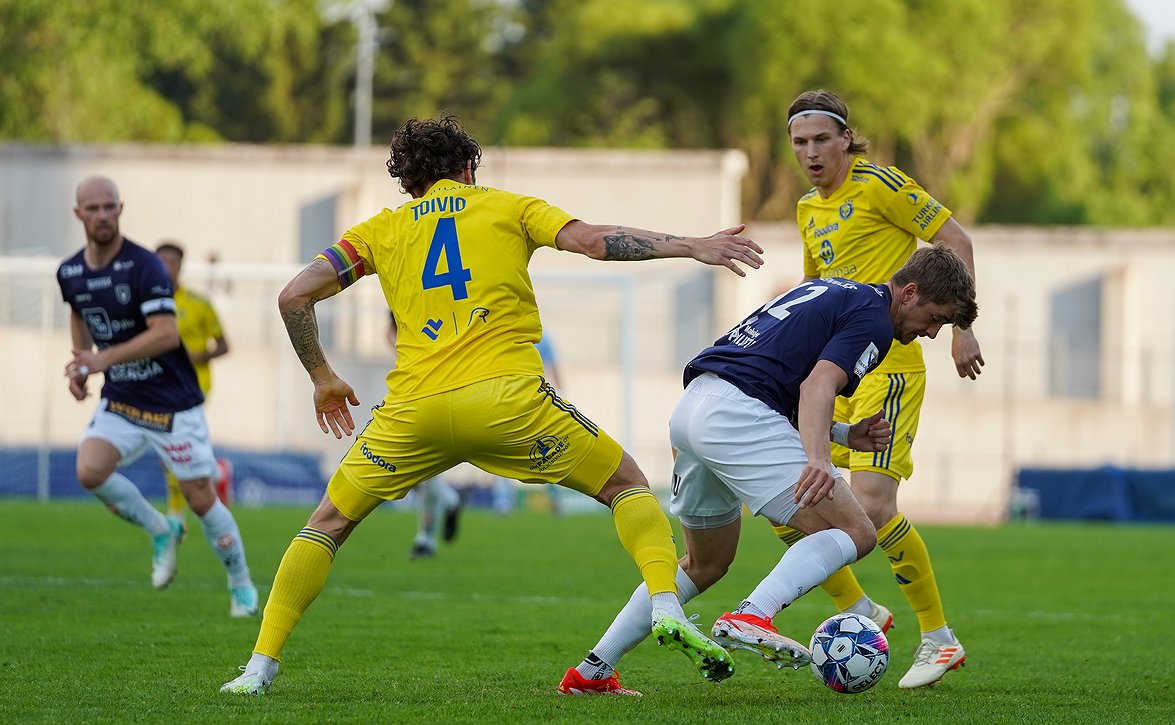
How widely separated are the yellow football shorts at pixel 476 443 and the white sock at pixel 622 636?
0.49 m

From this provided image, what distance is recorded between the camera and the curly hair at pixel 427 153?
628cm

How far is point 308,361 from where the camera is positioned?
20.4 feet

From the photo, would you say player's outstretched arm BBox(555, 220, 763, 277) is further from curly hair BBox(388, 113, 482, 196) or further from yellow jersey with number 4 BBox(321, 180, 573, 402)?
curly hair BBox(388, 113, 482, 196)

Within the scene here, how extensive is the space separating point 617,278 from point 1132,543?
9.20m

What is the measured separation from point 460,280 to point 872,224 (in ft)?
7.84

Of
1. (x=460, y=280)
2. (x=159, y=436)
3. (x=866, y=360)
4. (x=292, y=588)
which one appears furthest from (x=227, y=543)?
(x=866, y=360)

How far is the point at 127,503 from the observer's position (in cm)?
969

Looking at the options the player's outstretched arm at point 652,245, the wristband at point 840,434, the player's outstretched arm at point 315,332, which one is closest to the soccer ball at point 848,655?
the wristband at point 840,434

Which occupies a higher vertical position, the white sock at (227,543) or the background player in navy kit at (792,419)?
the background player in navy kit at (792,419)

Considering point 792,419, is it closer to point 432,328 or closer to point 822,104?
point 432,328

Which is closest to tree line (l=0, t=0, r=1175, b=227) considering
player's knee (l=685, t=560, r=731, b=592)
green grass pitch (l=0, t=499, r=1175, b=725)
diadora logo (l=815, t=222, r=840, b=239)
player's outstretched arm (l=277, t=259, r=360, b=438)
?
green grass pitch (l=0, t=499, r=1175, b=725)

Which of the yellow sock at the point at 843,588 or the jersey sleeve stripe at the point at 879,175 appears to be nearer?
the yellow sock at the point at 843,588

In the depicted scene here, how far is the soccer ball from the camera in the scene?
6.00 metres

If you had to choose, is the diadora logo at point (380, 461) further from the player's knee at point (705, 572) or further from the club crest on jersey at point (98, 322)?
the club crest on jersey at point (98, 322)
